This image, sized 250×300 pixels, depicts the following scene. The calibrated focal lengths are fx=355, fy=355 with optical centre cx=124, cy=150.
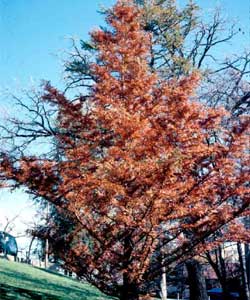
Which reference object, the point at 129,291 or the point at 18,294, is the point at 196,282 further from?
the point at 129,291

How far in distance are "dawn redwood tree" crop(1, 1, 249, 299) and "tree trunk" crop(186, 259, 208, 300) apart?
6665 millimetres

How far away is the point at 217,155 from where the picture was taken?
6520 millimetres

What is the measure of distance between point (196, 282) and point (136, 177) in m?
8.58

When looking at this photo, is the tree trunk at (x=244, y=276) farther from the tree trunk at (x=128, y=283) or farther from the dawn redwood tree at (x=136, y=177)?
the tree trunk at (x=128, y=283)

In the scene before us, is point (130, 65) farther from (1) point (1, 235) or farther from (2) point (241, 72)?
(1) point (1, 235)

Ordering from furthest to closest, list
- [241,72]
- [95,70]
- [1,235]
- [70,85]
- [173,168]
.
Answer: [1,235]
[241,72]
[70,85]
[95,70]
[173,168]

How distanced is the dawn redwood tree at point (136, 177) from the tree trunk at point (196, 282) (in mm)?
6665

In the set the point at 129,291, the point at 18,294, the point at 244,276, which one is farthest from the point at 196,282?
the point at 129,291

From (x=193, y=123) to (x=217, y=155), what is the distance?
739mm

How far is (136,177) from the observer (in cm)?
618

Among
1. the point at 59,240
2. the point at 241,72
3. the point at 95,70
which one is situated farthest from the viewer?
the point at 241,72

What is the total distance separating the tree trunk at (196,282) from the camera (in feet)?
42.3

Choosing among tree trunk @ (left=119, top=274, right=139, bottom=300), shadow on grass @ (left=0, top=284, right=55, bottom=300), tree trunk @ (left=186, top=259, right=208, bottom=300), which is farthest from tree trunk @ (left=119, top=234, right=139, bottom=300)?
tree trunk @ (left=186, top=259, right=208, bottom=300)

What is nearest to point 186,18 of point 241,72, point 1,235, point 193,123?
point 241,72
